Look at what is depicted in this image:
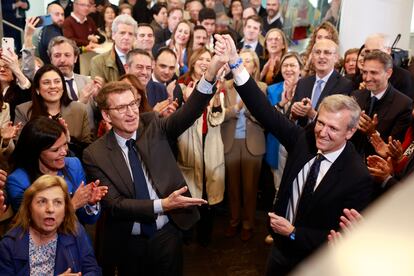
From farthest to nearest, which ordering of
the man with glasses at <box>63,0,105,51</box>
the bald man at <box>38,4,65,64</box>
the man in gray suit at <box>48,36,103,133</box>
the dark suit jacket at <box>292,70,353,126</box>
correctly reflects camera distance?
the man with glasses at <box>63,0,105,51</box> < the bald man at <box>38,4,65,64</box> < the dark suit jacket at <box>292,70,353,126</box> < the man in gray suit at <box>48,36,103,133</box>

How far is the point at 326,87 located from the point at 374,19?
236 cm

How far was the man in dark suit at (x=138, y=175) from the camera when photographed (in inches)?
102

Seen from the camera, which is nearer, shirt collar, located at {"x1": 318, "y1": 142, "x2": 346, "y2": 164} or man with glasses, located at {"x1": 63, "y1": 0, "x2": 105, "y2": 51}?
shirt collar, located at {"x1": 318, "y1": 142, "x2": 346, "y2": 164}

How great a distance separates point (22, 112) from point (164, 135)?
1.36 meters

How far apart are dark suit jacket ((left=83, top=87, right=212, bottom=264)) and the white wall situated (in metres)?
4.15

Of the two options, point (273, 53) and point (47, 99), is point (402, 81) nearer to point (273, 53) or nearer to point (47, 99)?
point (273, 53)

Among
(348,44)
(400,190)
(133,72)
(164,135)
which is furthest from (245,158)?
(400,190)

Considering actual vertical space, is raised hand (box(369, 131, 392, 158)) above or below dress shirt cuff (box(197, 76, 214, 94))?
below

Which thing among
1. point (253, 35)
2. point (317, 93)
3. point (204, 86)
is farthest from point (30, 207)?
point (253, 35)

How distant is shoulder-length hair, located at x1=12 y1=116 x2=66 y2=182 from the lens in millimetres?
2607

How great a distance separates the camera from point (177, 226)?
8.93ft

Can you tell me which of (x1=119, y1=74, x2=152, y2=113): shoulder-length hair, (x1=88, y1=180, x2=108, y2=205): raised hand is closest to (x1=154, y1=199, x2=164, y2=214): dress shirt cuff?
(x1=88, y1=180, x2=108, y2=205): raised hand

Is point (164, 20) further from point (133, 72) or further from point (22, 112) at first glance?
point (22, 112)

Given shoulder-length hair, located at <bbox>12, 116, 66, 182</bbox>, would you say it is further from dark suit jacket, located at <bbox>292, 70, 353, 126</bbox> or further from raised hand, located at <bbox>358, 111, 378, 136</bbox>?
dark suit jacket, located at <bbox>292, 70, 353, 126</bbox>
